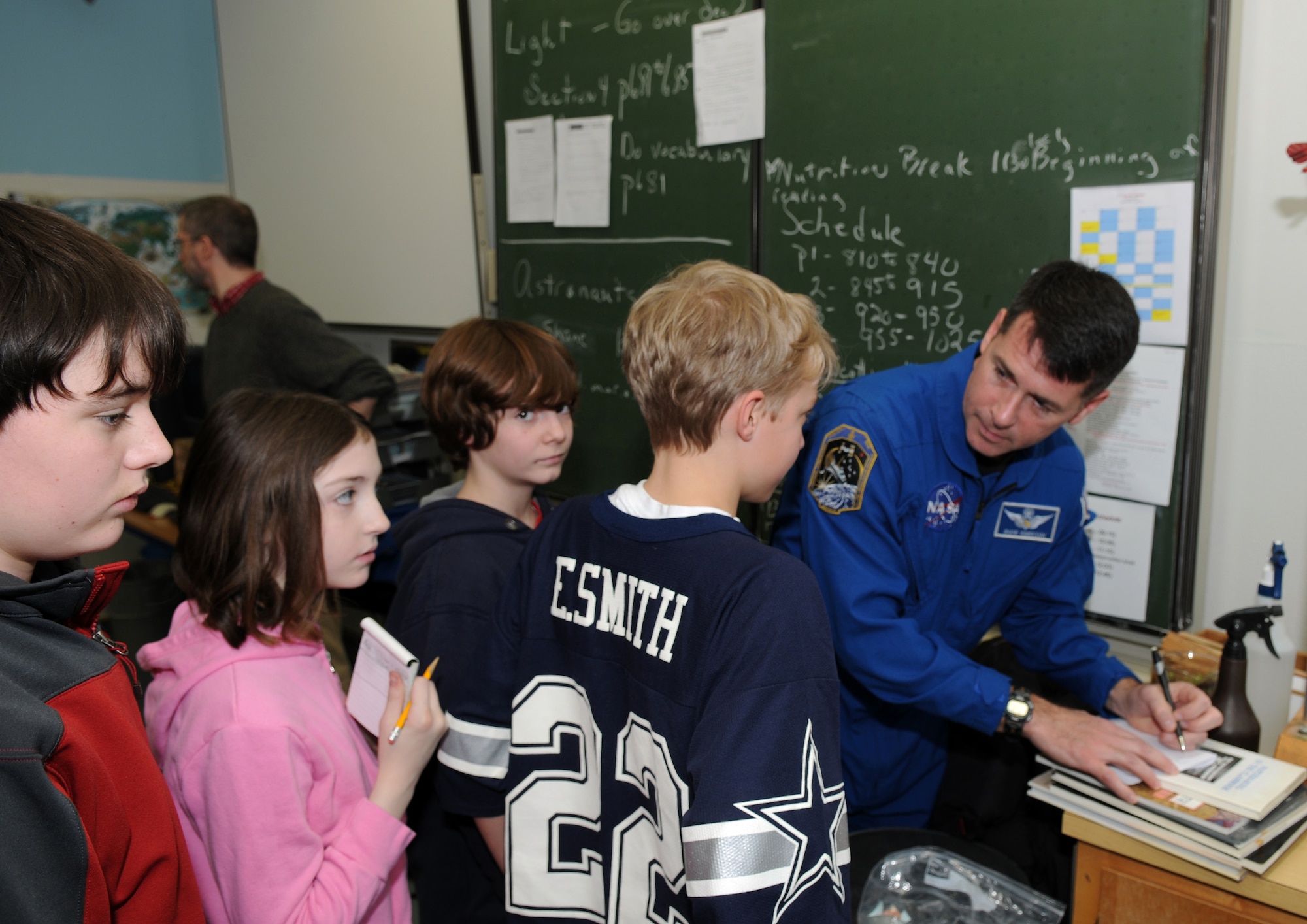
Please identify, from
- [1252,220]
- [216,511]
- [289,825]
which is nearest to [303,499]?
[216,511]

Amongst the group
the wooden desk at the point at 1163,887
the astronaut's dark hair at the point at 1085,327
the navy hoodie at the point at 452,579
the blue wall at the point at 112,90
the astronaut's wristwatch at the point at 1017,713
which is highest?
the blue wall at the point at 112,90

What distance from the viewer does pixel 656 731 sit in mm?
971

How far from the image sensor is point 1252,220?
1.67 meters

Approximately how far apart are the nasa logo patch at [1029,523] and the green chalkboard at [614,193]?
3.53 ft

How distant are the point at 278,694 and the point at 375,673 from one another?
13 cm

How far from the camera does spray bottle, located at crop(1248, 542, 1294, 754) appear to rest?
1.48 meters

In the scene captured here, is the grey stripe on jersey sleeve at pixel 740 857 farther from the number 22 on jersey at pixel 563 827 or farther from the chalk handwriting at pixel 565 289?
the chalk handwriting at pixel 565 289

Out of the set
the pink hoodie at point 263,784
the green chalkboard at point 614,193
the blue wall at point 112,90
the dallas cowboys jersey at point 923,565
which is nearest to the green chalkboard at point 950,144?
the green chalkboard at point 614,193

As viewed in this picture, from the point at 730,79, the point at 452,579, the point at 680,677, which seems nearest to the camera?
the point at 680,677

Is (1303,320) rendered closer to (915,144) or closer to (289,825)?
(915,144)

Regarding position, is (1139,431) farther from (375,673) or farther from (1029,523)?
(375,673)

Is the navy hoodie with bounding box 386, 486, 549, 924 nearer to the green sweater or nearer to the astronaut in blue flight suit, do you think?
the astronaut in blue flight suit

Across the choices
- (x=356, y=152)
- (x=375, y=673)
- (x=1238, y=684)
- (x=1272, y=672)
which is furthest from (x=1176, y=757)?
(x=356, y=152)

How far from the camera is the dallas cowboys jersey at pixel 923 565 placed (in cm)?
145
